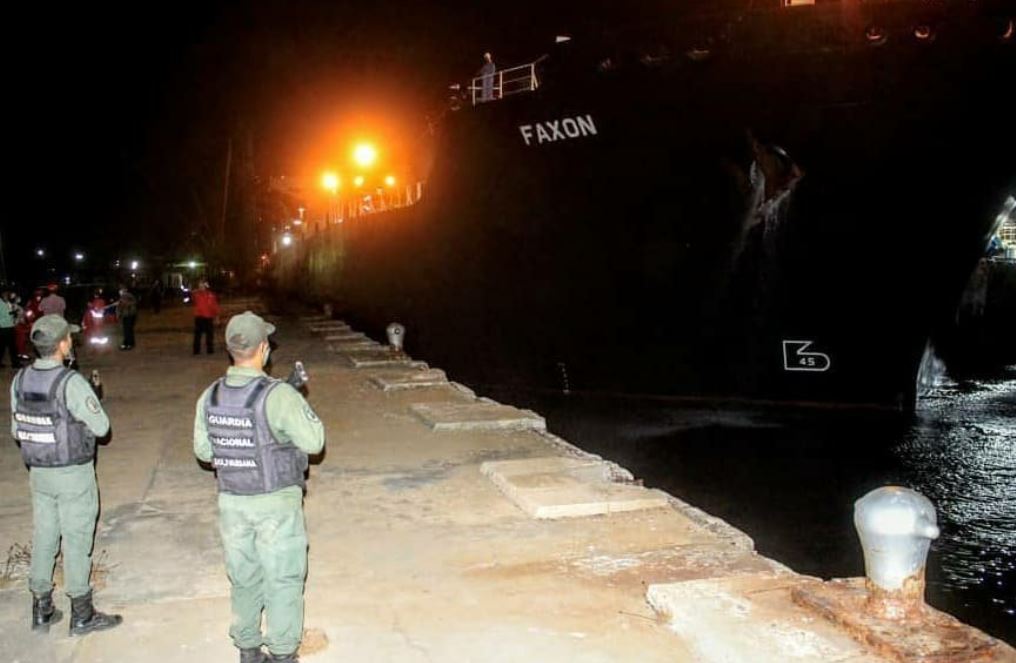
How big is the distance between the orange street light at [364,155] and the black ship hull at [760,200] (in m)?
7.82

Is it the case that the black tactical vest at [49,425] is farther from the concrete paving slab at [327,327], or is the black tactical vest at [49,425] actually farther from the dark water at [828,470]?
the concrete paving slab at [327,327]

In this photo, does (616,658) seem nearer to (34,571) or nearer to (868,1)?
(34,571)

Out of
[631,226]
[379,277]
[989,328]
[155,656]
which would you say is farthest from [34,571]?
[989,328]

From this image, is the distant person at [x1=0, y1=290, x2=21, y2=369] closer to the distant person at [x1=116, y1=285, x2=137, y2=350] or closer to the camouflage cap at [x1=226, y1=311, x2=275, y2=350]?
the distant person at [x1=116, y1=285, x2=137, y2=350]

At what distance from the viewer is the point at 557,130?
13945 millimetres

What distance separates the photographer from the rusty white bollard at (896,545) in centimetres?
329

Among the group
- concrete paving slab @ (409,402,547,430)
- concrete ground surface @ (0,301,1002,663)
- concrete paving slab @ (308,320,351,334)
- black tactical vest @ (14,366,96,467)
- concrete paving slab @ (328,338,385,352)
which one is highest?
black tactical vest @ (14,366,96,467)

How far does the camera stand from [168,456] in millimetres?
7336

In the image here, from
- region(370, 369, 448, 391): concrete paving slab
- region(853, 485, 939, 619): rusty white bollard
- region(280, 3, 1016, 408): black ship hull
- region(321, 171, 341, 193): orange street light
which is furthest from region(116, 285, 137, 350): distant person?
region(853, 485, 939, 619): rusty white bollard

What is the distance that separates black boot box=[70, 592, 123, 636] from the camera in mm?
3697

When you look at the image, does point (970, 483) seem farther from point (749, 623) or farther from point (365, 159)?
point (365, 159)

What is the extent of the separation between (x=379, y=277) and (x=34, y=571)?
1997 centimetres

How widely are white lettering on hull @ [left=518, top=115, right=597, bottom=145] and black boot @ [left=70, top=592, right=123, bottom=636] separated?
1106 cm

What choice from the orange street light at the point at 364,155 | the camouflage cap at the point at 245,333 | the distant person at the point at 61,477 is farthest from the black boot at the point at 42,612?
the orange street light at the point at 364,155
